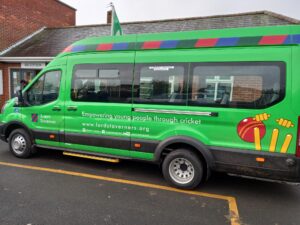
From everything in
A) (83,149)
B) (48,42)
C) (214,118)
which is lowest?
(83,149)

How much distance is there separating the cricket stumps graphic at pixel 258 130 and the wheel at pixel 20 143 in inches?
176

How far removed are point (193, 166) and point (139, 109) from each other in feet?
4.45

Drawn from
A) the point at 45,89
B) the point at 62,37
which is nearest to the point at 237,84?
the point at 45,89

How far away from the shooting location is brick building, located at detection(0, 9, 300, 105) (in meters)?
10.3

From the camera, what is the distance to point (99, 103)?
449cm

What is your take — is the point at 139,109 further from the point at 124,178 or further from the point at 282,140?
the point at 282,140

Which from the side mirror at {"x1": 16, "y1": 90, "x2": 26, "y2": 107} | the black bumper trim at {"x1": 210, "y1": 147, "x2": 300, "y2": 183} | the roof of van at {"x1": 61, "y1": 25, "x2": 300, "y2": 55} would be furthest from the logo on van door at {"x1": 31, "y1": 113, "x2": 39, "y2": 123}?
the black bumper trim at {"x1": 210, "y1": 147, "x2": 300, "y2": 183}

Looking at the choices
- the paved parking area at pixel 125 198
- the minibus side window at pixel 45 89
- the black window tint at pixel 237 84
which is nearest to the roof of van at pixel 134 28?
the minibus side window at pixel 45 89

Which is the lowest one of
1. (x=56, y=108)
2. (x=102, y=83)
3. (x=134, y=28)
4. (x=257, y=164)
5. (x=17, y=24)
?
(x=257, y=164)

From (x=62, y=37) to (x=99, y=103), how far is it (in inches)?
390

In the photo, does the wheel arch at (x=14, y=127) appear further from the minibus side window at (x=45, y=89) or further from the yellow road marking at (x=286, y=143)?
the yellow road marking at (x=286, y=143)

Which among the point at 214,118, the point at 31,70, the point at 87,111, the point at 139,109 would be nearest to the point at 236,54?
the point at 214,118

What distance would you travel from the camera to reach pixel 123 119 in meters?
4.29

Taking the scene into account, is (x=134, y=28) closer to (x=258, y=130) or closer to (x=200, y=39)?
(x=200, y=39)
